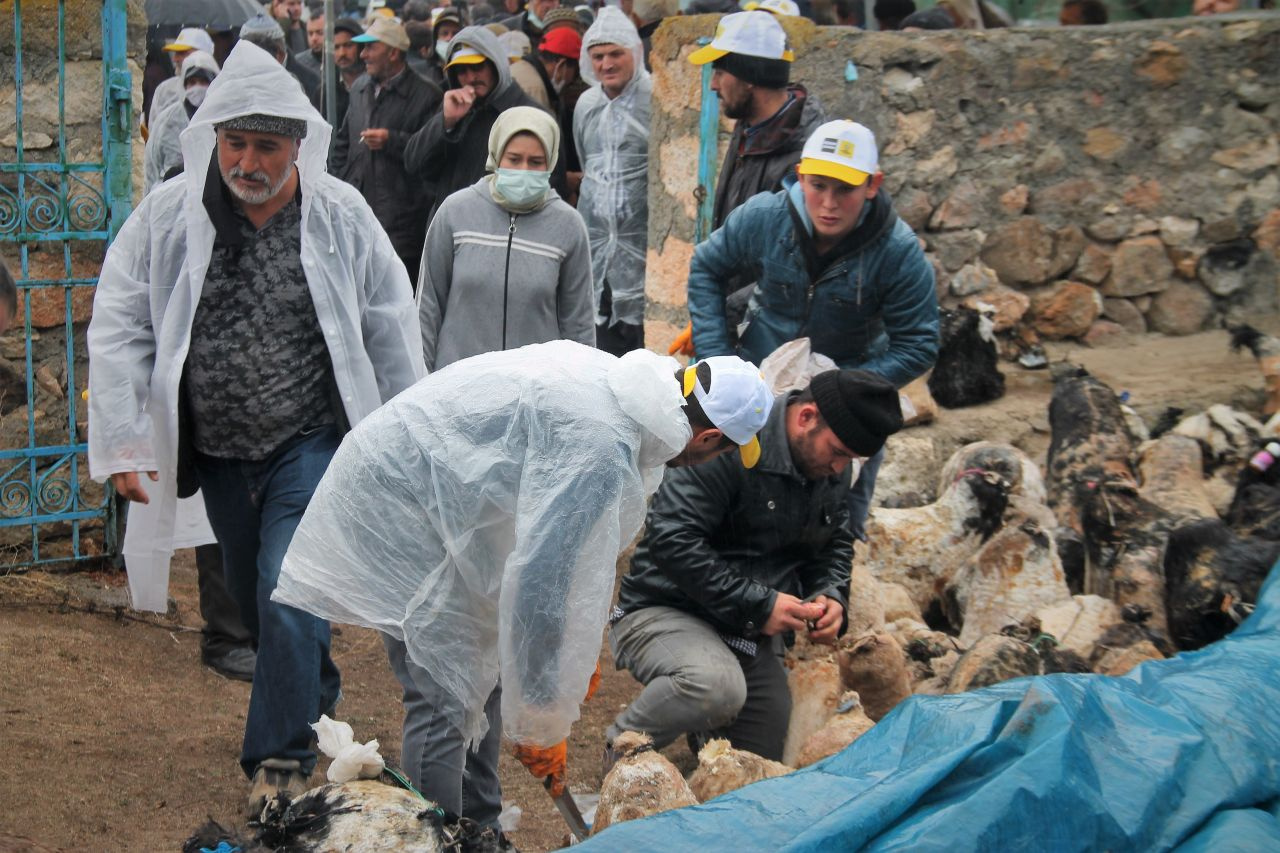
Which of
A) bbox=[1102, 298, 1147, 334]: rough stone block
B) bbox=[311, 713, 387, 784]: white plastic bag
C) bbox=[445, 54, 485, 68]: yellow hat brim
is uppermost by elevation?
bbox=[445, 54, 485, 68]: yellow hat brim

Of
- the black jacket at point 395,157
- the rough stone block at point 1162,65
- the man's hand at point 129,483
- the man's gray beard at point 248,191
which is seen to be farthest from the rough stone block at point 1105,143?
the man's hand at point 129,483

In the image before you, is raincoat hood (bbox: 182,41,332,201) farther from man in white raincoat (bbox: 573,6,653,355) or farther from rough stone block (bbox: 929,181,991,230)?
rough stone block (bbox: 929,181,991,230)

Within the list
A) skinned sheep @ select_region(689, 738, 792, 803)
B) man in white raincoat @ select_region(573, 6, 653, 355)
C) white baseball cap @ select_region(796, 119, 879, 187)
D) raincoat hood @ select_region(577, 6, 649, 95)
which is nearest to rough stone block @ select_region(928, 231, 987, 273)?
man in white raincoat @ select_region(573, 6, 653, 355)

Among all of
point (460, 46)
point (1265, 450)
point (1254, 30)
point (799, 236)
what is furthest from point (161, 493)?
point (1254, 30)

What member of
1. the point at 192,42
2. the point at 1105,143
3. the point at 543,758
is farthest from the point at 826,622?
the point at 192,42

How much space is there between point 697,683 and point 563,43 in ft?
16.4

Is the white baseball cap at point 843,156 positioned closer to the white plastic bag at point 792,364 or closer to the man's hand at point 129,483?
the white plastic bag at point 792,364

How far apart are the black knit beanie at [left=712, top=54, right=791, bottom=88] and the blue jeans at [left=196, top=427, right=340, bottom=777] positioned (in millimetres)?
2359

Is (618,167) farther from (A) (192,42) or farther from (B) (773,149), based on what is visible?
(A) (192,42)

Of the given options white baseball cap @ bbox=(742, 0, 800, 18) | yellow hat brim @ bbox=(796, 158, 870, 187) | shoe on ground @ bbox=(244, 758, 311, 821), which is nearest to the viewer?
shoe on ground @ bbox=(244, 758, 311, 821)

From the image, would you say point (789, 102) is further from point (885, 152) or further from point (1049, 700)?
point (1049, 700)

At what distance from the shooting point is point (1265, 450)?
5.52 m

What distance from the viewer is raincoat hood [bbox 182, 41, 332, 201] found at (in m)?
3.79

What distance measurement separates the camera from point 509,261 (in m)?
5.04
